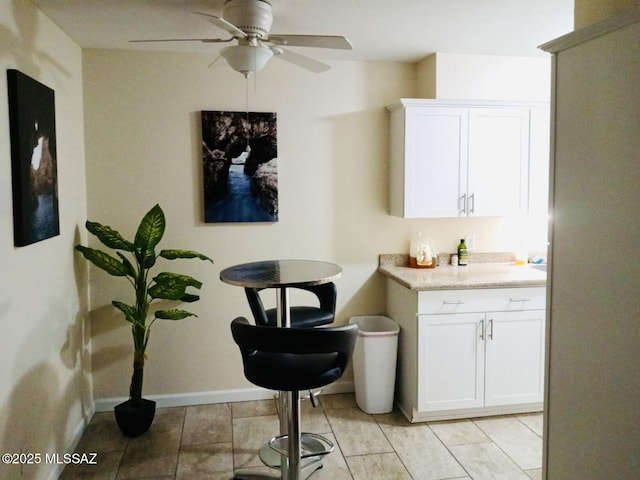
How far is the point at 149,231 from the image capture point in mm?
3162

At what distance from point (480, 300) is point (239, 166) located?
1816mm

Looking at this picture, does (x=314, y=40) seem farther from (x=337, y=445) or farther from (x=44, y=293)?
(x=337, y=445)

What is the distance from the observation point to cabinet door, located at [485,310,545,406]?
11.0 feet

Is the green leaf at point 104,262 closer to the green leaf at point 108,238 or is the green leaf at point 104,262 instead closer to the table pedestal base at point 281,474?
the green leaf at point 108,238

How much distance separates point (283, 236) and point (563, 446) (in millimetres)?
2283

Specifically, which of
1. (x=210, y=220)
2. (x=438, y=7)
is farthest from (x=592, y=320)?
(x=210, y=220)

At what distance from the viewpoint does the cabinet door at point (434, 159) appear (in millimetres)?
3506

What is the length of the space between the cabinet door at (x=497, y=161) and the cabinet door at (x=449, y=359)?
0.80 metres

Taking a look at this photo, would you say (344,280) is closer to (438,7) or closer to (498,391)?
(498,391)

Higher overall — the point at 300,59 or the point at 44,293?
the point at 300,59

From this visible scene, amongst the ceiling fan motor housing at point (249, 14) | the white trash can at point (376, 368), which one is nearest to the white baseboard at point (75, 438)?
the white trash can at point (376, 368)

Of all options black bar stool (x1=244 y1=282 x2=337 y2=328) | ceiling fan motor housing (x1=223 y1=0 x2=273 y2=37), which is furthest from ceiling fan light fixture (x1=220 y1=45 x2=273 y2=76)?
black bar stool (x1=244 y1=282 x2=337 y2=328)

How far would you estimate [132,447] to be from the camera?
308cm

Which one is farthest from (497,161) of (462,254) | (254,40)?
(254,40)
